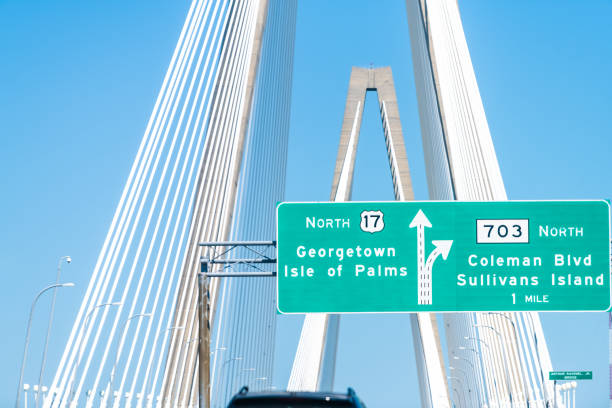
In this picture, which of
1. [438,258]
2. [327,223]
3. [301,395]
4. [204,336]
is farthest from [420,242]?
[301,395]

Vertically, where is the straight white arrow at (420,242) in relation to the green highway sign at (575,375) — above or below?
below

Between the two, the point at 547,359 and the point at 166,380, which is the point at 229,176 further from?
the point at 547,359

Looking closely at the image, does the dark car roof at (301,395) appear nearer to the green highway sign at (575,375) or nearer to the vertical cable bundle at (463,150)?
the vertical cable bundle at (463,150)

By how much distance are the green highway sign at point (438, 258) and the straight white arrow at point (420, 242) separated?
2cm

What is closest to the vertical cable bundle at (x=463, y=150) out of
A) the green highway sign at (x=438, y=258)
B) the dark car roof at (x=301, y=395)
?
the green highway sign at (x=438, y=258)

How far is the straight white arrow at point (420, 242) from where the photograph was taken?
20969 mm

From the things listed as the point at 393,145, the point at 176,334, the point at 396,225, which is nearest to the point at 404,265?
the point at 396,225

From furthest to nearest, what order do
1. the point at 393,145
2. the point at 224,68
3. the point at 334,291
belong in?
the point at 393,145 → the point at 224,68 → the point at 334,291

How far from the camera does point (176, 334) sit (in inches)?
1107

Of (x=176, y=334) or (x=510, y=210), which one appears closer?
(x=510, y=210)

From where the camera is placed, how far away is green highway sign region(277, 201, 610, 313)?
2095 centimetres

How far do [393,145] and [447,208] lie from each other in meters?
27.4

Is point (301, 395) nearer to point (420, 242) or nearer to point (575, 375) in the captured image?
point (420, 242)

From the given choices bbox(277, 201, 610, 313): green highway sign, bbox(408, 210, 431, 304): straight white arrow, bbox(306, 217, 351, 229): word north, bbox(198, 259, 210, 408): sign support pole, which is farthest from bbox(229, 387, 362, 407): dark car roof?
bbox(198, 259, 210, 408): sign support pole
